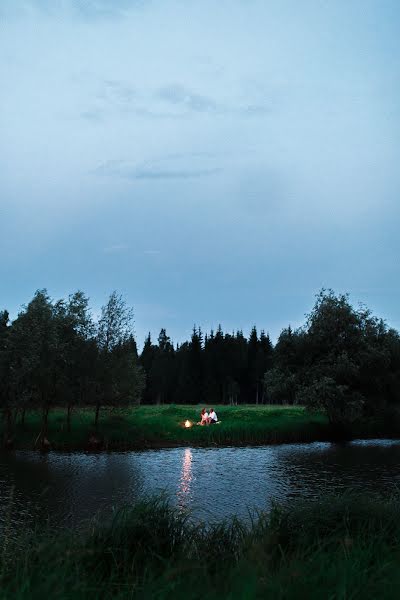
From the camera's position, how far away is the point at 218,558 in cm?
927

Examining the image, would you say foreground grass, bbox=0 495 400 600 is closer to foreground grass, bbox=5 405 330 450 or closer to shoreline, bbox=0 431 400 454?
shoreline, bbox=0 431 400 454

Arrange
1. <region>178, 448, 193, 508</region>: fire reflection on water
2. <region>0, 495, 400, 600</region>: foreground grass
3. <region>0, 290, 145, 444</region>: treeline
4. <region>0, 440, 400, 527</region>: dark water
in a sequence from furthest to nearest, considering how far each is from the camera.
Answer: <region>0, 290, 145, 444</region>: treeline < <region>178, 448, 193, 508</region>: fire reflection on water < <region>0, 440, 400, 527</region>: dark water < <region>0, 495, 400, 600</region>: foreground grass

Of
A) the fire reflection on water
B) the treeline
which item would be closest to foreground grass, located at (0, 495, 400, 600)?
the fire reflection on water

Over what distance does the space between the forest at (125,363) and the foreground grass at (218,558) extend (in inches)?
1068

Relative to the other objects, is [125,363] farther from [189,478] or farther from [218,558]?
[218,558]

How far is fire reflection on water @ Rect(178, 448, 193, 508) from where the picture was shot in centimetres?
2153

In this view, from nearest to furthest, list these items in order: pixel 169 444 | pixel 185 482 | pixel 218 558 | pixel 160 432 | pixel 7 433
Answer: pixel 218 558 < pixel 185 482 < pixel 7 433 < pixel 169 444 < pixel 160 432

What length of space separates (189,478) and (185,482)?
115 cm

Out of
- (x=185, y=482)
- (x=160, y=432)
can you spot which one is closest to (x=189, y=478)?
(x=185, y=482)

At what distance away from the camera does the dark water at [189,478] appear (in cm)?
2062

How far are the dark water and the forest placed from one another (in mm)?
5022

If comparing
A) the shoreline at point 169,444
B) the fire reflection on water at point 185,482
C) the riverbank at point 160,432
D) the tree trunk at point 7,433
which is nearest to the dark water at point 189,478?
the fire reflection on water at point 185,482

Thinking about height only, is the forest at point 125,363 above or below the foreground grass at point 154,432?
above

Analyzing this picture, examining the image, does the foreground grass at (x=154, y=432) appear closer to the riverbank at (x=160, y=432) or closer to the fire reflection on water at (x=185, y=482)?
the riverbank at (x=160, y=432)
